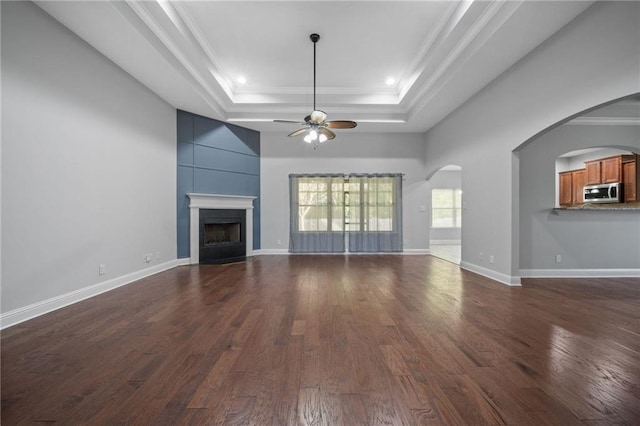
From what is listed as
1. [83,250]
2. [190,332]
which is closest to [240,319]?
[190,332]

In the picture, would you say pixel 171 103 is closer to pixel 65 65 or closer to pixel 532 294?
pixel 65 65

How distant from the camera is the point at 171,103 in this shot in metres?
5.07

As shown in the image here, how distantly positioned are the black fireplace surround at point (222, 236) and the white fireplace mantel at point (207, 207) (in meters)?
0.07

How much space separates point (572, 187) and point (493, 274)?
211 inches

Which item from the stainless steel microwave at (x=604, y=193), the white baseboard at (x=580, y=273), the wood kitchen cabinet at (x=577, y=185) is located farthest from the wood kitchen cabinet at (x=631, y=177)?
the white baseboard at (x=580, y=273)

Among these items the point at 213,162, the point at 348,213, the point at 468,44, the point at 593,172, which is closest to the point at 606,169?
the point at 593,172

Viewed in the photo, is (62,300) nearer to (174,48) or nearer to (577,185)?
(174,48)

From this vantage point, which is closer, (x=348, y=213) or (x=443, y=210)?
(x=348, y=213)

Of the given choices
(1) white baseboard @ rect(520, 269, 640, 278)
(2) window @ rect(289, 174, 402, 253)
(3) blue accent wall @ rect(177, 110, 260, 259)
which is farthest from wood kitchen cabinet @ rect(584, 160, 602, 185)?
(3) blue accent wall @ rect(177, 110, 260, 259)

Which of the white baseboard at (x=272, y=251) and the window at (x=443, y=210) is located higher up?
the window at (x=443, y=210)

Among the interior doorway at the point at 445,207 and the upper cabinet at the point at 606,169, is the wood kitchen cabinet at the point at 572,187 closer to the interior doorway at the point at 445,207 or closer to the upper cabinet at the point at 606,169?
the upper cabinet at the point at 606,169

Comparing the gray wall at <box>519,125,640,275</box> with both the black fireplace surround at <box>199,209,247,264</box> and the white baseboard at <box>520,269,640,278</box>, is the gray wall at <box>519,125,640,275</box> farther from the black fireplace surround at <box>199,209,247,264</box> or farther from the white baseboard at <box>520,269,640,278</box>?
the black fireplace surround at <box>199,209,247,264</box>

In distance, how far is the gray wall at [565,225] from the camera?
439 centimetres

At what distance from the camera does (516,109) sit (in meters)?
3.74
